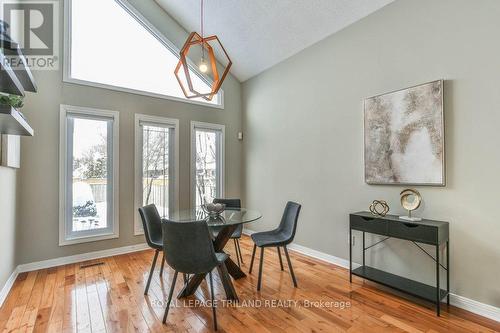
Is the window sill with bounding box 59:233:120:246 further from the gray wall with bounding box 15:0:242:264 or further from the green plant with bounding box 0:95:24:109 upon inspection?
the green plant with bounding box 0:95:24:109

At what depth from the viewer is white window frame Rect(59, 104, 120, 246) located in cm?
346

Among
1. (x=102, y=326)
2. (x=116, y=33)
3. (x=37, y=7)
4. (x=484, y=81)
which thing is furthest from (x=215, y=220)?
(x=37, y=7)

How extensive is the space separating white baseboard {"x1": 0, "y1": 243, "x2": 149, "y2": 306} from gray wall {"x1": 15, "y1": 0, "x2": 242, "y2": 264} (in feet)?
0.19

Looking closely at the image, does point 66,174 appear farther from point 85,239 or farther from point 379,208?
point 379,208

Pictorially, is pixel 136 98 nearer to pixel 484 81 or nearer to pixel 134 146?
pixel 134 146

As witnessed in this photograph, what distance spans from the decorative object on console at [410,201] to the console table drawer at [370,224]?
20 cm

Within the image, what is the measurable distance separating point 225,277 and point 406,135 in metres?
2.38

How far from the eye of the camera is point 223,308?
2.39 metres

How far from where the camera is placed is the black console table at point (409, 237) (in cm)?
230

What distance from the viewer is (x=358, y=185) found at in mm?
3219

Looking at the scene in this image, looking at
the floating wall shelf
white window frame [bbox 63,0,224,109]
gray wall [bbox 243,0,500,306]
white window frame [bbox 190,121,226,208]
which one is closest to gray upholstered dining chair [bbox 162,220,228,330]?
the floating wall shelf

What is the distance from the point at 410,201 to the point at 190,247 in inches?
88.4

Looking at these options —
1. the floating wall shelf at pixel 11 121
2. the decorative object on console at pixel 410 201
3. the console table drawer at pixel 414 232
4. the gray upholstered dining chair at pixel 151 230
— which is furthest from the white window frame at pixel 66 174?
the decorative object on console at pixel 410 201

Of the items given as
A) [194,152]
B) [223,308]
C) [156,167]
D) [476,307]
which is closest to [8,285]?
[156,167]
